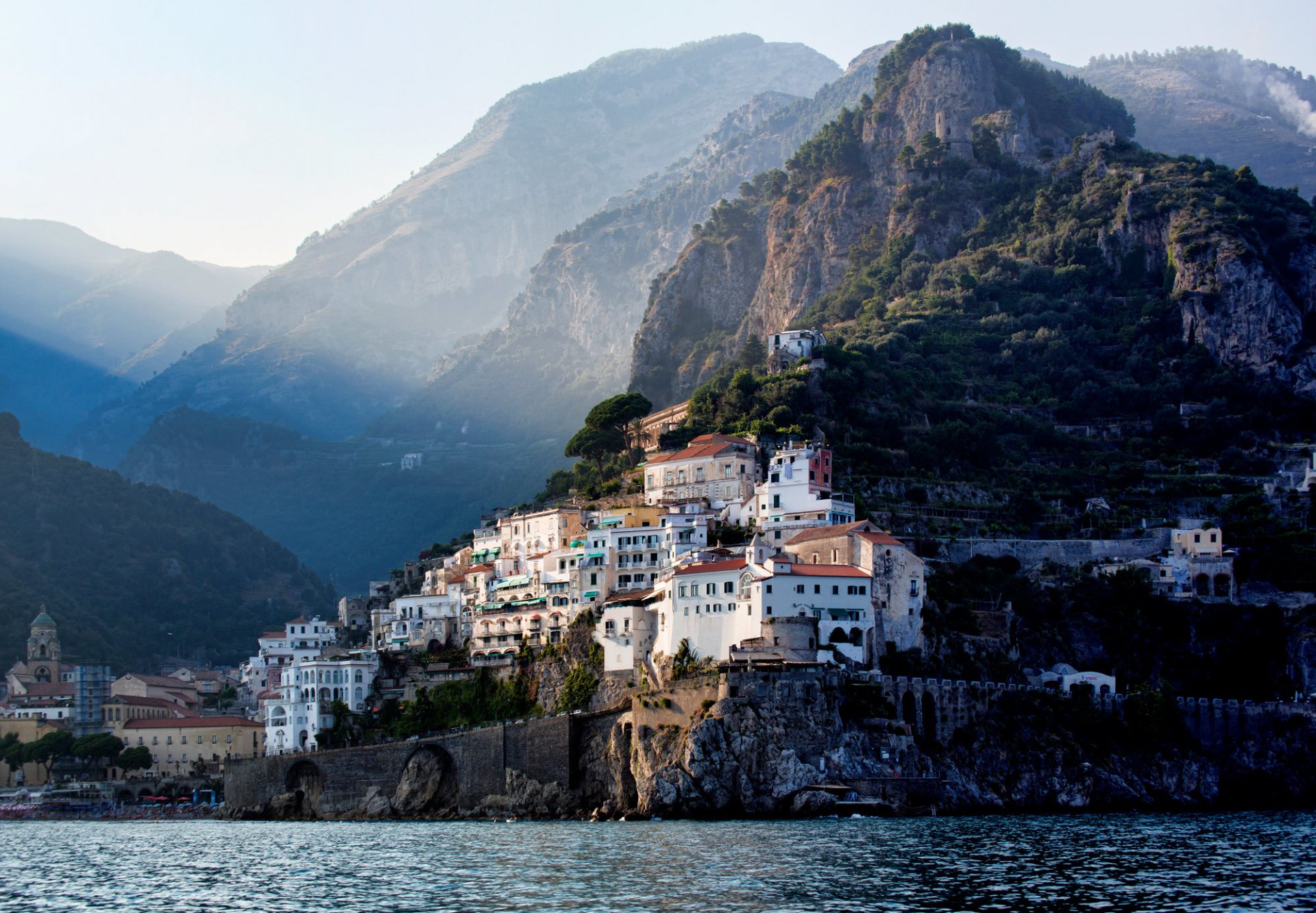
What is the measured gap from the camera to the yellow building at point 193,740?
98.7m

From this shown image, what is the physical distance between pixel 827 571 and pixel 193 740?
47.6m

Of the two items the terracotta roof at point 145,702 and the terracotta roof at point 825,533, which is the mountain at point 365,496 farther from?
the terracotta roof at point 825,533

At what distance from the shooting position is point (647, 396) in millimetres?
141250

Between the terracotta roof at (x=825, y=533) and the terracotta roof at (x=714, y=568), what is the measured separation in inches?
195

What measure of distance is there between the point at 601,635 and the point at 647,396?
64.1 m

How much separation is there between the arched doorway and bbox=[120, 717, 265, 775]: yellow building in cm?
4600

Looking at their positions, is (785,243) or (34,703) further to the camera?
(785,243)

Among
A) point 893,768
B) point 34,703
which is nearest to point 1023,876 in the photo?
point 893,768

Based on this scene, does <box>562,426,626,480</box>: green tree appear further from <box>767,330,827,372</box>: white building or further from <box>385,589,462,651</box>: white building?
<box>385,589,462,651</box>: white building

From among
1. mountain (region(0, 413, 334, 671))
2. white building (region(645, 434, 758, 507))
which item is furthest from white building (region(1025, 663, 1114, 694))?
mountain (region(0, 413, 334, 671))

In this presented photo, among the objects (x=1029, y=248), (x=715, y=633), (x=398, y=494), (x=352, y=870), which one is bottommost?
(x=352, y=870)

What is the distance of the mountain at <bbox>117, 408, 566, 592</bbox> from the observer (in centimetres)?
17500

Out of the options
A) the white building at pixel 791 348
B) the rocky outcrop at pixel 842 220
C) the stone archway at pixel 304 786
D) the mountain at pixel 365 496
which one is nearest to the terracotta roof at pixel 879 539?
the stone archway at pixel 304 786

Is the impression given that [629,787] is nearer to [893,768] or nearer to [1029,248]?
[893,768]
